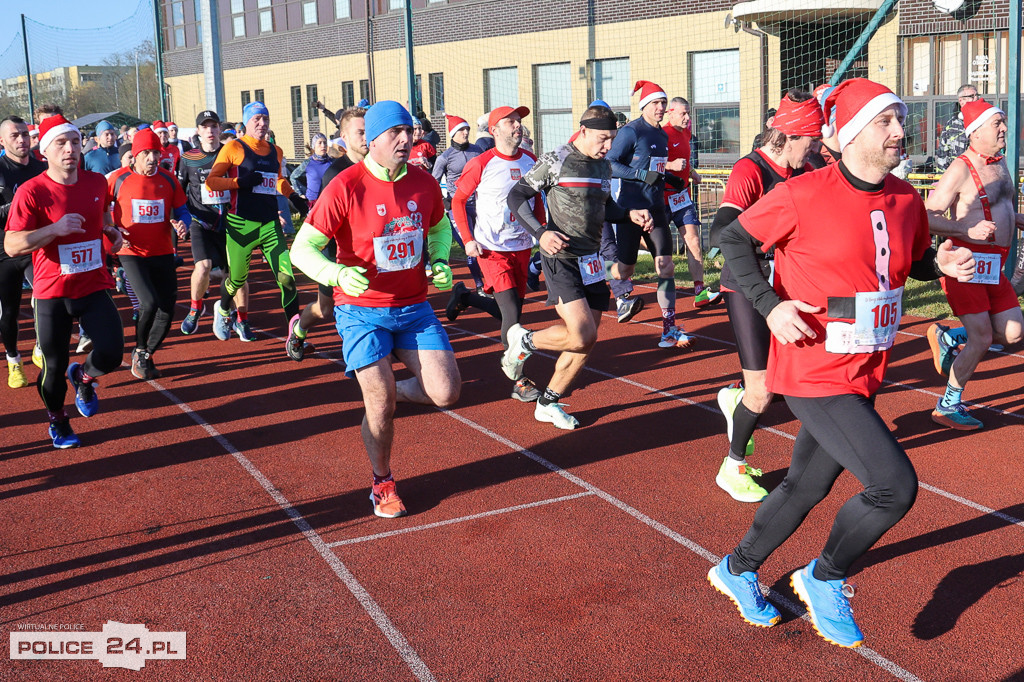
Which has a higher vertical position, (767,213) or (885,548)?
(767,213)

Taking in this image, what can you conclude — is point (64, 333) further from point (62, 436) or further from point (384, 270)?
point (384, 270)

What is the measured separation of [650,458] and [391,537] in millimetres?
1956

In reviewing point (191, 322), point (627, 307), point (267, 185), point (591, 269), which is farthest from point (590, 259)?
point (191, 322)

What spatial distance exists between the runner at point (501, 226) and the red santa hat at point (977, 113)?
10.3 feet

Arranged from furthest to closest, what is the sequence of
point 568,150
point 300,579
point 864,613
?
point 568,150
point 300,579
point 864,613

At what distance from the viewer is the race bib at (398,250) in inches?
210

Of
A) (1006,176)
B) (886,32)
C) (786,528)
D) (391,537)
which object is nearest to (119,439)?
(391,537)

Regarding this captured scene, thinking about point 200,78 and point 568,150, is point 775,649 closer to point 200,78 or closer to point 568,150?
point 568,150

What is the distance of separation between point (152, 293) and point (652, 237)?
464cm

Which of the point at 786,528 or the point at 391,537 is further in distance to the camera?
the point at 391,537

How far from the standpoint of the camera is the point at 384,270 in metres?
5.34

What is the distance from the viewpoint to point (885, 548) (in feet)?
16.0

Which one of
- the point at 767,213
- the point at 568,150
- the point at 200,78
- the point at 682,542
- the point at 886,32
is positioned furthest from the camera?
the point at 200,78

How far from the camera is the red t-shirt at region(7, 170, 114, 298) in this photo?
21.4 feet
